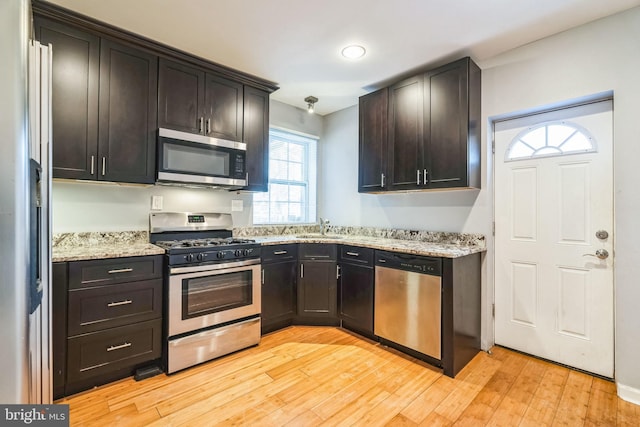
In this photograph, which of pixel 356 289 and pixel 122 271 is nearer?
pixel 122 271

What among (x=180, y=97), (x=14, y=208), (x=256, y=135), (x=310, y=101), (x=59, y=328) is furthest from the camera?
(x=310, y=101)

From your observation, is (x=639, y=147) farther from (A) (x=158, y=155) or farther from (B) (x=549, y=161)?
(A) (x=158, y=155)

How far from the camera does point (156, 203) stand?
271 cm

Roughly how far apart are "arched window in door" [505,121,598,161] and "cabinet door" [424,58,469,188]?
51 cm

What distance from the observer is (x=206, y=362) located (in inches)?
94.2

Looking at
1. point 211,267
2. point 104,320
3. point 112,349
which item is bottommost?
point 112,349

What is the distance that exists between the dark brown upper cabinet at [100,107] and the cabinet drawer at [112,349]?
113 cm

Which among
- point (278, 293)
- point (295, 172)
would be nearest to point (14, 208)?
point (278, 293)

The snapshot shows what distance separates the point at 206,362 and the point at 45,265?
1.51 metres

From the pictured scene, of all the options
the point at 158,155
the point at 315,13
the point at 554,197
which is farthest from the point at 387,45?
the point at 158,155

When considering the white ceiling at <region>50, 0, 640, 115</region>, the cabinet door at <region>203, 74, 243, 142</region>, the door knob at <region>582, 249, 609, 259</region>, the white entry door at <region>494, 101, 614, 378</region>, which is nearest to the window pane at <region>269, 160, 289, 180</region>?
the cabinet door at <region>203, 74, 243, 142</region>

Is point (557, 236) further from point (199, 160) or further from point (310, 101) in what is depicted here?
point (199, 160)

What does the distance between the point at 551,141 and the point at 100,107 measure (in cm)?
352

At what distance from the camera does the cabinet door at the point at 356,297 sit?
2.81 meters
